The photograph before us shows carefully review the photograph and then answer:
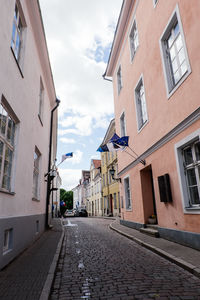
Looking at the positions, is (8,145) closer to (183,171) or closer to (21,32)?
(21,32)

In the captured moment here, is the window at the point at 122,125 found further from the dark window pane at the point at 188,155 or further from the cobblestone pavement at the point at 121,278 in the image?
the cobblestone pavement at the point at 121,278

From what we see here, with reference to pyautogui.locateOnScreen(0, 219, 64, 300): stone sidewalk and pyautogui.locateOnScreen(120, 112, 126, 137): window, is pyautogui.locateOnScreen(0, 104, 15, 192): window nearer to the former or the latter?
pyautogui.locateOnScreen(0, 219, 64, 300): stone sidewalk

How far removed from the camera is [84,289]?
386 centimetres

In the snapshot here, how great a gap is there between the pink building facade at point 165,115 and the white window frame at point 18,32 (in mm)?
5008

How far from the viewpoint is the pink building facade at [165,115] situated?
649 centimetres

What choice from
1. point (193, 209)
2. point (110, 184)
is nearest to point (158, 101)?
point (193, 209)

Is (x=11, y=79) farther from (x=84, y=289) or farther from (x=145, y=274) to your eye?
(x=145, y=274)

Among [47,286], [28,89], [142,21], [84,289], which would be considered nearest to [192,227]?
[84,289]

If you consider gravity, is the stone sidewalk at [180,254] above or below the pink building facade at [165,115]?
below

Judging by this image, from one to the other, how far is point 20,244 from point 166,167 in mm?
5383

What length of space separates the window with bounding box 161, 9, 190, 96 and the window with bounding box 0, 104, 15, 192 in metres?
5.23

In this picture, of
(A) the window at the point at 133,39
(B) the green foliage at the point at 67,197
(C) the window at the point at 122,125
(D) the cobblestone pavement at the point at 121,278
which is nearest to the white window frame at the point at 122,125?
(C) the window at the point at 122,125

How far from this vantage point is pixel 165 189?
25.8ft

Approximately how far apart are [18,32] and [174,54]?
207 inches
